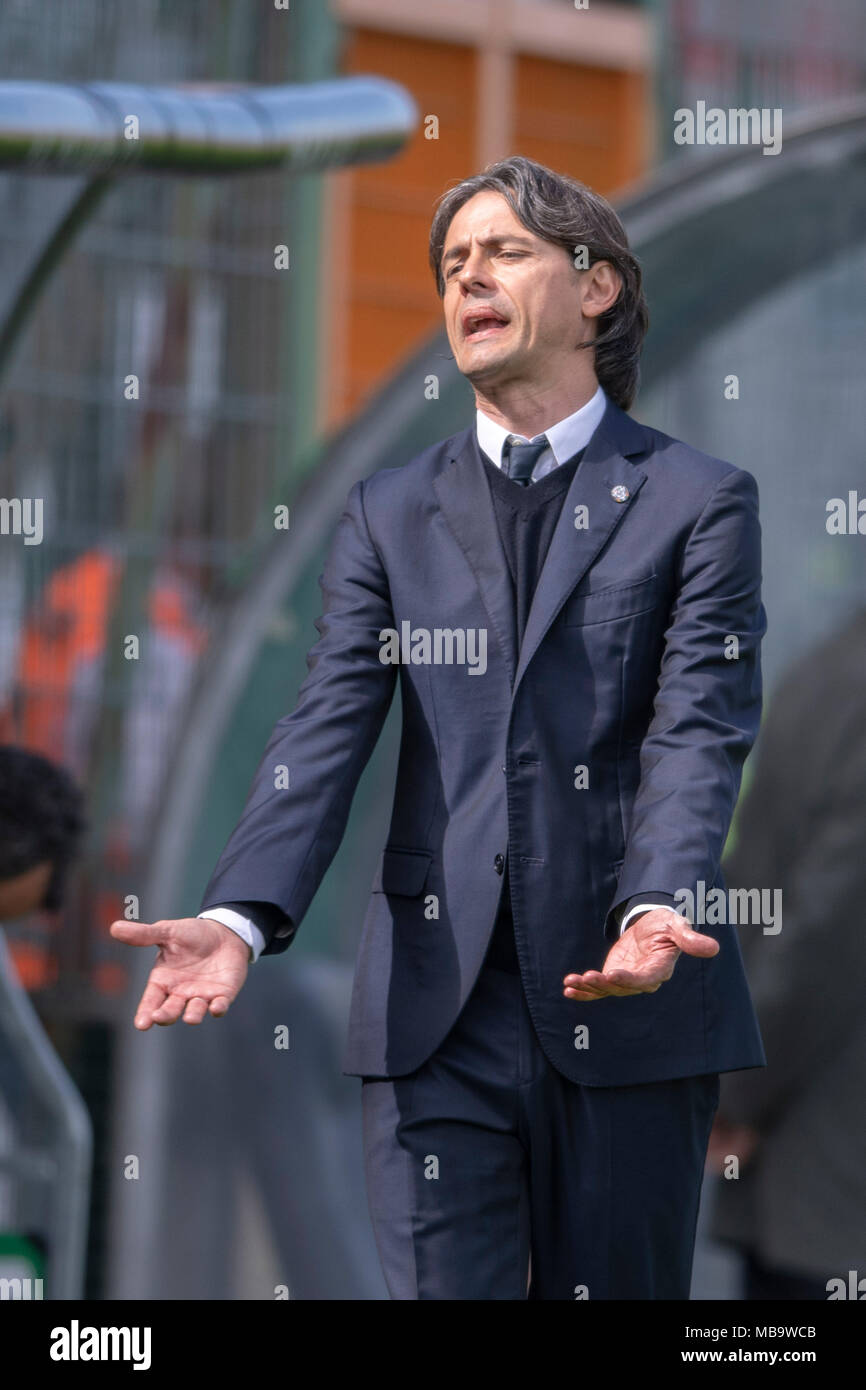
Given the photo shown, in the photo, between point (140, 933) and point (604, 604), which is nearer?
point (140, 933)

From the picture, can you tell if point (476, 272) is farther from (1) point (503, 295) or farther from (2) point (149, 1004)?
(2) point (149, 1004)

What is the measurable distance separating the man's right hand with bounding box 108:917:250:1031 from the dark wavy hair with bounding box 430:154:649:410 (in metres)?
0.70

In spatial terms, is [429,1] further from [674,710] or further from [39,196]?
[674,710]

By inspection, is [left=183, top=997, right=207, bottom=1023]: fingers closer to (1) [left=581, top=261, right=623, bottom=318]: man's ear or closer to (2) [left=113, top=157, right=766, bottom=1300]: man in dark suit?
(2) [left=113, top=157, right=766, bottom=1300]: man in dark suit

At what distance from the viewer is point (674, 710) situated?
2.02 m

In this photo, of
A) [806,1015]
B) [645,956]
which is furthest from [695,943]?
[806,1015]

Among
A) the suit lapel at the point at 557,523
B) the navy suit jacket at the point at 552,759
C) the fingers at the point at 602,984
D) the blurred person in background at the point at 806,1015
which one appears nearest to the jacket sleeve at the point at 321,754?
the navy suit jacket at the point at 552,759

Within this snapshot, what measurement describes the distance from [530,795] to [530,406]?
397 millimetres

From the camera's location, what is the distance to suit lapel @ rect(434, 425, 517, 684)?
2.11 meters

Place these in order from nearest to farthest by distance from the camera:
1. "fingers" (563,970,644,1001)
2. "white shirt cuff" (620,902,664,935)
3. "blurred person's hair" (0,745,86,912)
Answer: "fingers" (563,970,644,1001)
"white shirt cuff" (620,902,664,935)
"blurred person's hair" (0,745,86,912)

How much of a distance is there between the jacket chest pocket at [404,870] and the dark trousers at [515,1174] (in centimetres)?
11

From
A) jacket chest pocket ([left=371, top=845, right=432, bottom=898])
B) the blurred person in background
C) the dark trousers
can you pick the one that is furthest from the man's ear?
the blurred person in background

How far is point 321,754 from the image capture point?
82.8 inches
